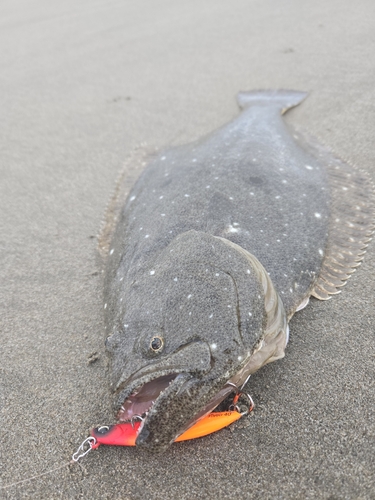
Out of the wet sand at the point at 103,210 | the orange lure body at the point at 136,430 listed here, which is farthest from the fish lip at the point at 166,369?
the wet sand at the point at 103,210

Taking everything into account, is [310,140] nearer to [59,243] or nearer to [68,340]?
[59,243]

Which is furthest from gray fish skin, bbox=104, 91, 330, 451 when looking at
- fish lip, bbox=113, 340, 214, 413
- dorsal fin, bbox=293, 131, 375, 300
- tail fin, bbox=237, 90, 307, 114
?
tail fin, bbox=237, 90, 307, 114

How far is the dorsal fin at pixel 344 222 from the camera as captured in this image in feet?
9.65

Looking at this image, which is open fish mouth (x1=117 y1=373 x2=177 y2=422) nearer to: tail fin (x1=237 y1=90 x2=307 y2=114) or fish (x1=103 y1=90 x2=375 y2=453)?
fish (x1=103 y1=90 x2=375 y2=453)

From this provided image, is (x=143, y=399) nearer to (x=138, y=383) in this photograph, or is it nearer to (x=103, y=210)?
(x=138, y=383)

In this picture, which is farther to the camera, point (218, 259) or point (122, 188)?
point (122, 188)

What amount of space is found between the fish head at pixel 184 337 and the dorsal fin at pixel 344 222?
0.82 m

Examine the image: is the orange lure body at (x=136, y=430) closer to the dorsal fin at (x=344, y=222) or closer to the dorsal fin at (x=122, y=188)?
the dorsal fin at (x=344, y=222)

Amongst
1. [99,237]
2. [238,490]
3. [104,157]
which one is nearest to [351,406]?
[238,490]

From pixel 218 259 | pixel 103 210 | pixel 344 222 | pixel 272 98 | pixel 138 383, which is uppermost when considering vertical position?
pixel 218 259

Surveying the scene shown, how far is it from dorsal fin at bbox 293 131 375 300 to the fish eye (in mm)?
1240

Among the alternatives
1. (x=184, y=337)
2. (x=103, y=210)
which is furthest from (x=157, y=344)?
(x=103, y=210)

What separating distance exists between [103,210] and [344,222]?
82.4 inches

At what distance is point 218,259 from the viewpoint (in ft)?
7.59
